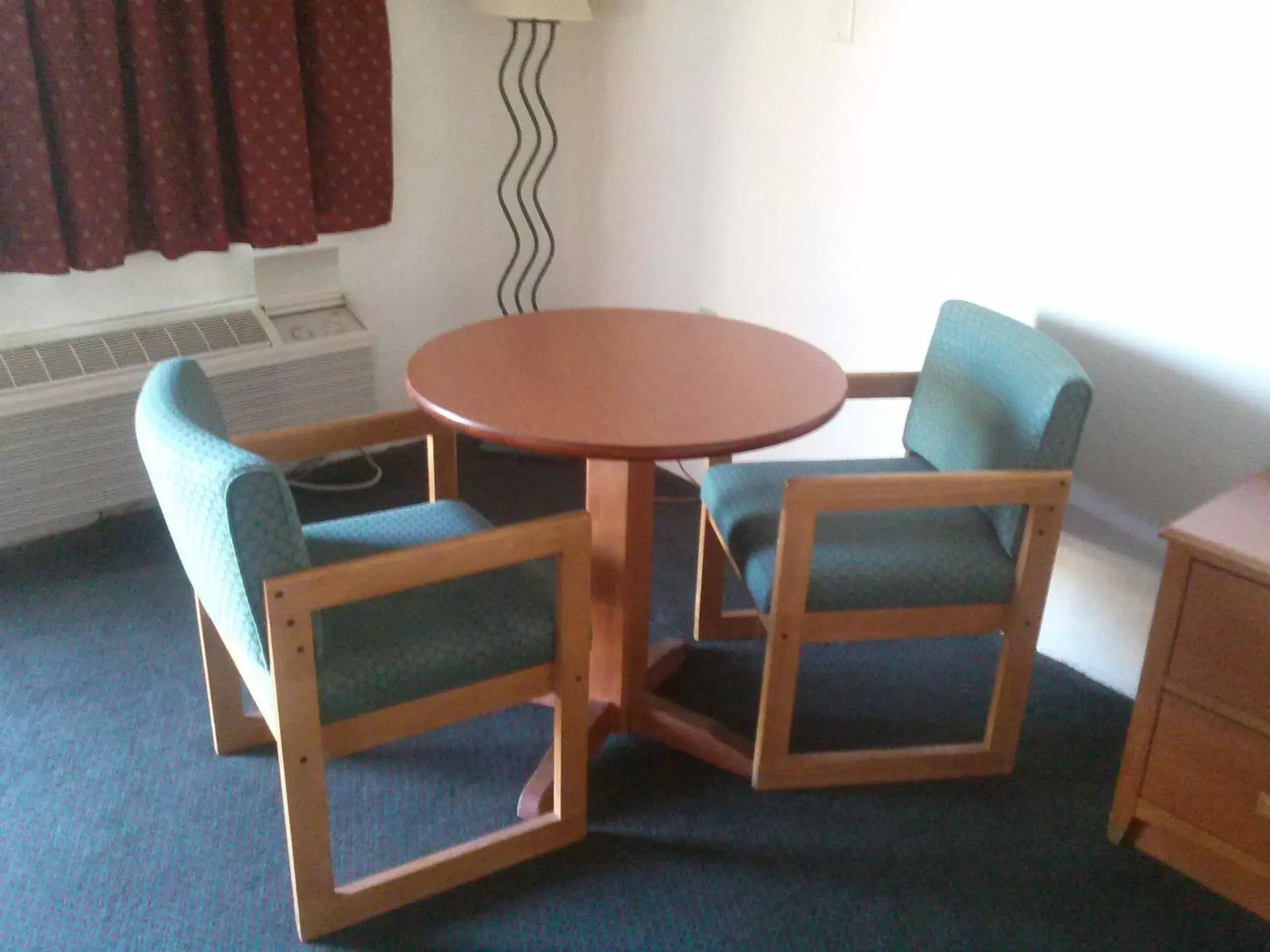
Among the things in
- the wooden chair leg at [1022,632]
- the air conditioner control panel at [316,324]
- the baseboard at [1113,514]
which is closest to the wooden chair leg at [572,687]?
the wooden chair leg at [1022,632]

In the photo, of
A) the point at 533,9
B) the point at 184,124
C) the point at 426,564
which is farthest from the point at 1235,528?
the point at 184,124

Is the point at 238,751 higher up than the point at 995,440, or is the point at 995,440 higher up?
the point at 995,440

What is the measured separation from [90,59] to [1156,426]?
94.8 inches

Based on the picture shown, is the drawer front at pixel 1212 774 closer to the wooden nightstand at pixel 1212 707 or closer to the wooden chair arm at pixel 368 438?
the wooden nightstand at pixel 1212 707

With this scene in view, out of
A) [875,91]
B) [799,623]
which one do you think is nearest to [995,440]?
[799,623]

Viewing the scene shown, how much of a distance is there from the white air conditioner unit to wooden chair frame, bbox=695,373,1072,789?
156 cm

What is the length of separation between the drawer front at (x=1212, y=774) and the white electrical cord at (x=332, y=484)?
7.03ft

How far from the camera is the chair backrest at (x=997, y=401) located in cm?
184

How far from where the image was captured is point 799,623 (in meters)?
1.85

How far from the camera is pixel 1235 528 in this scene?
5.47ft

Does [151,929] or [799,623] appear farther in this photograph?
[799,623]

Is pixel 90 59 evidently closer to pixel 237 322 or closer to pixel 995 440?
pixel 237 322

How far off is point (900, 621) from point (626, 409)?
0.61 metres

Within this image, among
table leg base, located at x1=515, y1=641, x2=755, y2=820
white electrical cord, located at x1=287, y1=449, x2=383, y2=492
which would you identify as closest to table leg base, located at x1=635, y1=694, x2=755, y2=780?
table leg base, located at x1=515, y1=641, x2=755, y2=820
